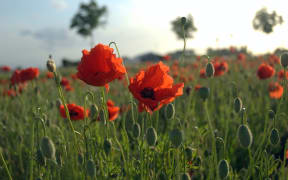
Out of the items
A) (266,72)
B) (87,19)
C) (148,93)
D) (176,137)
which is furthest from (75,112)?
(87,19)

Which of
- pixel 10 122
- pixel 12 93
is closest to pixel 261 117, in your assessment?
pixel 10 122

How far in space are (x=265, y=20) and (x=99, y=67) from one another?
2021 millimetres

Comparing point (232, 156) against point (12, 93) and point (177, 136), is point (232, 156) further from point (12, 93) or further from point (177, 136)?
point (12, 93)

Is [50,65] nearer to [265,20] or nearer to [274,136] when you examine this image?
[274,136]

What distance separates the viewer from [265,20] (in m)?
2.76

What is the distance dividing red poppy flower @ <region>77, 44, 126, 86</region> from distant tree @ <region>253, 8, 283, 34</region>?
1.62 m

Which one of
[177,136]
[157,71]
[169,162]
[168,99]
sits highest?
[157,71]

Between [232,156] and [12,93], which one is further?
[12,93]

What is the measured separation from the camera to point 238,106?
5.24 ft

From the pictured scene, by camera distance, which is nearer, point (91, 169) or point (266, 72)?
point (91, 169)

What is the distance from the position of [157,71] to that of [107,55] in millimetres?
275

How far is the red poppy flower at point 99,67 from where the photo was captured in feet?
4.36

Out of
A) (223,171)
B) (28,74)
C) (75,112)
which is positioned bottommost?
(223,171)

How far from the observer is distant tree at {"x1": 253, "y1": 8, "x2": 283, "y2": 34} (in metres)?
2.43
